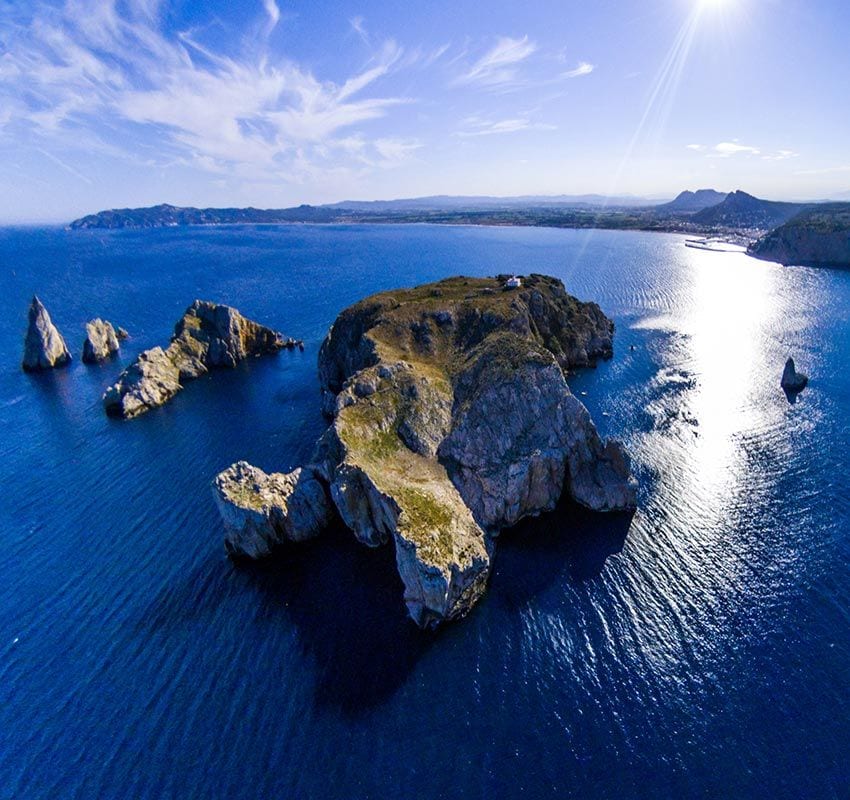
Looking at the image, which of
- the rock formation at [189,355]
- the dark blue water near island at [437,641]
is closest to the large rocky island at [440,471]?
the dark blue water near island at [437,641]

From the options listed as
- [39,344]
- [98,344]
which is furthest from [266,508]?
[39,344]

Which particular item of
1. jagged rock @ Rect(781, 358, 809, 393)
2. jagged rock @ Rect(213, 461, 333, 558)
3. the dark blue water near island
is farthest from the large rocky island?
jagged rock @ Rect(781, 358, 809, 393)

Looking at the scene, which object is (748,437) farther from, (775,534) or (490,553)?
(490,553)

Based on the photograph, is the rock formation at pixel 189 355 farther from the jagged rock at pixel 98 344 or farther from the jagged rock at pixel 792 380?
the jagged rock at pixel 792 380

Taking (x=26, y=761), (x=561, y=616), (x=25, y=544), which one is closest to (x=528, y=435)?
(x=561, y=616)

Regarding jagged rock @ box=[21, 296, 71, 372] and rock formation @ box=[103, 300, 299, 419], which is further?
jagged rock @ box=[21, 296, 71, 372]

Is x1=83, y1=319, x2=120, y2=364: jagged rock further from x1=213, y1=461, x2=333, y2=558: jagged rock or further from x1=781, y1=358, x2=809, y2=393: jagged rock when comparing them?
x1=781, y1=358, x2=809, y2=393: jagged rock
